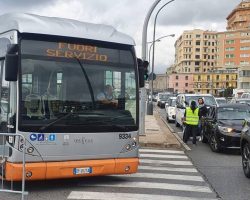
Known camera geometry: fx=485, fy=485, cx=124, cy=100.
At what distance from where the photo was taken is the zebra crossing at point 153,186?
27.3 ft

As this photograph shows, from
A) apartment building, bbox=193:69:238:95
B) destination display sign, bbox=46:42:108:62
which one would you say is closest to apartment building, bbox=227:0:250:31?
apartment building, bbox=193:69:238:95

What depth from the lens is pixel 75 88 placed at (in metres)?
8.63

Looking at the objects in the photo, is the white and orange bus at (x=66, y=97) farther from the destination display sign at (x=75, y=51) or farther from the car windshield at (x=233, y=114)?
the car windshield at (x=233, y=114)

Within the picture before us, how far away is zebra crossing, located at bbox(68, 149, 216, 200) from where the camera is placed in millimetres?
8320

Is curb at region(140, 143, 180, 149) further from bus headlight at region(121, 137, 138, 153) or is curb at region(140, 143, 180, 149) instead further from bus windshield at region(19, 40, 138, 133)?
bus windshield at region(19, 40, 138, 133)

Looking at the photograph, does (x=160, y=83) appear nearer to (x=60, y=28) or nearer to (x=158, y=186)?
(x=158, y=186)

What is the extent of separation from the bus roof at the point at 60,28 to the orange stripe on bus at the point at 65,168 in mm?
2265

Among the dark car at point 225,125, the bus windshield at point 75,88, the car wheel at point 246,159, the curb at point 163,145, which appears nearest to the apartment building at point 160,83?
the dark car at point 225,125

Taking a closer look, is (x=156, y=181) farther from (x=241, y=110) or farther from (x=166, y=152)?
(x=241, y=110)

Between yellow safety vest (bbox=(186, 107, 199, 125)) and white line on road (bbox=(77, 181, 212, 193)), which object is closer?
white line on road (bbox=(77, 181, 212, 193))

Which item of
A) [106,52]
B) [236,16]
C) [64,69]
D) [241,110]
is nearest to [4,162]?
[64,69]

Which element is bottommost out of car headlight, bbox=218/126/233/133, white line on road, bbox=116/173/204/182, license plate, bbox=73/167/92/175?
white line on road, bbox=116/173/204/182

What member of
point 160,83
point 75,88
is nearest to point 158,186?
point 75,88

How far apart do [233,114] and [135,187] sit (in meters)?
7.83
